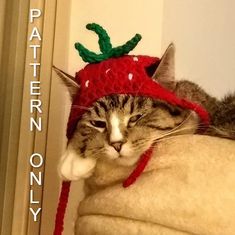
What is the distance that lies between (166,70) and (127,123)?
0.40 feet

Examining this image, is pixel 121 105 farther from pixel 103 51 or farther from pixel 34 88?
pixel 34 88

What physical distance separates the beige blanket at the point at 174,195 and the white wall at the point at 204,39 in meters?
0.56

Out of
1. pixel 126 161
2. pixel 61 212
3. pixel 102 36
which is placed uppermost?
pixel 102 36

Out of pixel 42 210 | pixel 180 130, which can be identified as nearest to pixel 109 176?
pixel 180 130

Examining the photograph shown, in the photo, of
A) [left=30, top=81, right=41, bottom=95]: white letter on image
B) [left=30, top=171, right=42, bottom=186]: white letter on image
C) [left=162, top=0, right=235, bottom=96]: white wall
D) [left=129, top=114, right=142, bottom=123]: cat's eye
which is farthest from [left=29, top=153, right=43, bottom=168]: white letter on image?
[left=162, top=0, right=235, bottom=96]: white wall

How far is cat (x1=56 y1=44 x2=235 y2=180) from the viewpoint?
703mm

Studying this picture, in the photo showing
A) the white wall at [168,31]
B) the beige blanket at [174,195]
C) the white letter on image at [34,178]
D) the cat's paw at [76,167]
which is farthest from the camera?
the white wall at [168,31]

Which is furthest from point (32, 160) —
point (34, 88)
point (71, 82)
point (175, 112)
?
point (175, 112)

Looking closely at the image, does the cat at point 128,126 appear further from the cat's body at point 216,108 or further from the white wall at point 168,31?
the white wall at point 168,31

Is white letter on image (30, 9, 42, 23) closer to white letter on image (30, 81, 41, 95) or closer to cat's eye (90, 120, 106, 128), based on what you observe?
white letter on image (30, 81, 41, 95)

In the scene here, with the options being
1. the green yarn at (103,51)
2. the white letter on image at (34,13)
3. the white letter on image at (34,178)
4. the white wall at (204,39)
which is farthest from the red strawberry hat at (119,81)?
the white wall at (204,39)

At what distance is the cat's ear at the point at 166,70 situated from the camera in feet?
2.39

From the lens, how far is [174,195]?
2.07 ft

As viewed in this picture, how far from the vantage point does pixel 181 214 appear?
618 millimetres
